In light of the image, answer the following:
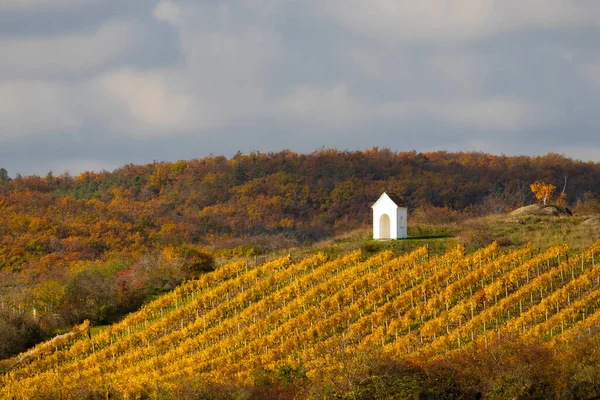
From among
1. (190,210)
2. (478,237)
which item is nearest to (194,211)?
(190,210)

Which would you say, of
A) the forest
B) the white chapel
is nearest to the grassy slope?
the white chapel

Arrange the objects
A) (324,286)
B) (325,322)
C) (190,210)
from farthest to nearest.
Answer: (190,210) < (324,286) < (325,322)

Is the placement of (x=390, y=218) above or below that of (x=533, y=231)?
above

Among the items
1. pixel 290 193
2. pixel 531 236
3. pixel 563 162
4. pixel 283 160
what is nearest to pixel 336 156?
pixel 283 160

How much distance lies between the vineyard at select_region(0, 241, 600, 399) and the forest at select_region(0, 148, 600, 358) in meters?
3.12

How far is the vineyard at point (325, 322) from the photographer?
34.9 meters

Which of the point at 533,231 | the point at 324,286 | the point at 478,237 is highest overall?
the point at 533,231

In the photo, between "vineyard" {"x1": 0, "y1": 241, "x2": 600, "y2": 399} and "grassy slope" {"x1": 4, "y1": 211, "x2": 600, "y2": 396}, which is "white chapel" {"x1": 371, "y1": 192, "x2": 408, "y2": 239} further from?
"vineyard" {"x1": 0, "y1": 241, "x2": 600, "y2": 399}

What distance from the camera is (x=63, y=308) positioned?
160 ft

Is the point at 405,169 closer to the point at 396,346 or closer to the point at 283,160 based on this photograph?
the point at 283,160

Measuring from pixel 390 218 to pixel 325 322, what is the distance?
1476 centimetres

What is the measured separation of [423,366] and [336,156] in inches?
3013

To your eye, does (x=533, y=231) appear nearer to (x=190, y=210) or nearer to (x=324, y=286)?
(x=324, y=286)

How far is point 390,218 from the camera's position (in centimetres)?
5422
